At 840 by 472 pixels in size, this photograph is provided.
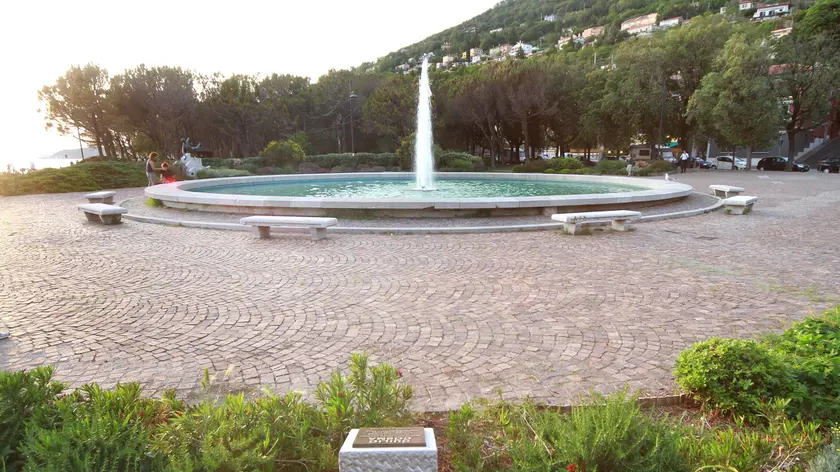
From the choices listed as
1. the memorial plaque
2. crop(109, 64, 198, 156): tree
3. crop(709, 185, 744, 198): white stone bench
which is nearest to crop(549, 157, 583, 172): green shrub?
crop(709, 185, 744, 198): white stone bench

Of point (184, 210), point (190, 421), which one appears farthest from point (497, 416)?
point (184, 210)

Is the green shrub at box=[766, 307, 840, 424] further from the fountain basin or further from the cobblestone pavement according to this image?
the fountain basin

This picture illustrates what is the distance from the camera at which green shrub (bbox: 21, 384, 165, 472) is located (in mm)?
2184

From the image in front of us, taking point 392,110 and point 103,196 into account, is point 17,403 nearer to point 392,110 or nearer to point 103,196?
point 103,196

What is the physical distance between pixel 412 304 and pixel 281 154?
1198 inches

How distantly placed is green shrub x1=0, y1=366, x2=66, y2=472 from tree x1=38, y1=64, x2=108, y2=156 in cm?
4660

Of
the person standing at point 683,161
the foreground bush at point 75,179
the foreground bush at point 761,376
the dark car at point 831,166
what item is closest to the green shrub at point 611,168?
the person standing at point 683,161

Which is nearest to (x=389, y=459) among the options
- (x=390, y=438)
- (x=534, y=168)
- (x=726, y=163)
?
(x=390, y=438)

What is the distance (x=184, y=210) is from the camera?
14.3 meters

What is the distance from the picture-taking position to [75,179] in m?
23.1

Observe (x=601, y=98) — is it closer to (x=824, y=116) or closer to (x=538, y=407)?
(x=824, y=116)

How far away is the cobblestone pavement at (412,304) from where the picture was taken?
4219 mm

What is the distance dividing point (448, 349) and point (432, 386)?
0.74 m

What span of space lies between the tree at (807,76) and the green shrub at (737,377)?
37999 mm
